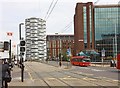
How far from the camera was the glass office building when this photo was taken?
114375 mm

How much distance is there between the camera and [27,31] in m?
64.8

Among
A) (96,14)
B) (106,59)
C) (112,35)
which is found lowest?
(106,59)

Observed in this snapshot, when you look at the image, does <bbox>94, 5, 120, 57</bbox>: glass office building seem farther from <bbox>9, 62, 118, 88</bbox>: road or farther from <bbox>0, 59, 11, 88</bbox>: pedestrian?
<bbox>0, 59, 11, 88</bbox>: pedestrian

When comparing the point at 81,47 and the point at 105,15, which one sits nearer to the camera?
the point at 105,15

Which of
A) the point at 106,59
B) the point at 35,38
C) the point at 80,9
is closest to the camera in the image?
the point at 35,38

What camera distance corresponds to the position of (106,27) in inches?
4675

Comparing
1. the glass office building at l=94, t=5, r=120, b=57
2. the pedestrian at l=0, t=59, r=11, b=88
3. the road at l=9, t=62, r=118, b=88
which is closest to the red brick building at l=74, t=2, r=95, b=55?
the glass office building at l=94, t=5, r=120, b=57

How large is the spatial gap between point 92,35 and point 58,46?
13057mm

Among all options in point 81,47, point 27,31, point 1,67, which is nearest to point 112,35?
point 81,47

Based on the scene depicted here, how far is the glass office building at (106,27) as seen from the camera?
114 m

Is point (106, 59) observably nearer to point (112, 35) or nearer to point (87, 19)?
point (112, 35)

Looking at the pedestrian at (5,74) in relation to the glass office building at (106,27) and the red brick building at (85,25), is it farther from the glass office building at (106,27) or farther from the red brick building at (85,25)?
the red brick building at (85,25)

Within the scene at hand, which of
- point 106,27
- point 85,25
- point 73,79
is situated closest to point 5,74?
point 73,79

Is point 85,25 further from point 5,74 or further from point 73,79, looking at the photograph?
point 5,74
